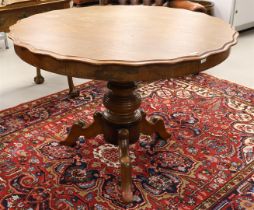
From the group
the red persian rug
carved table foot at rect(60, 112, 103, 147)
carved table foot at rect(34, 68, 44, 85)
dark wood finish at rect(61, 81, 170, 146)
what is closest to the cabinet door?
the red persian rug

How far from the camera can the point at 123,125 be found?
184 cm

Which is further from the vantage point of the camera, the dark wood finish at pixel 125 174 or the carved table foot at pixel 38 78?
the carved table foot at pixel 38 78

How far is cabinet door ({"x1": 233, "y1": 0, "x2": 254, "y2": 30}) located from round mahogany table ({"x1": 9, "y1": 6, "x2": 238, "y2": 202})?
2395 mm

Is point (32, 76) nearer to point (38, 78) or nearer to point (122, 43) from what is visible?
point (38, 78)

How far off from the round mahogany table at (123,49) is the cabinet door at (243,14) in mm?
2395

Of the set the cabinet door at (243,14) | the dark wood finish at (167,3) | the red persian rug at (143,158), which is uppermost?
the dark wood finish at (167,3)

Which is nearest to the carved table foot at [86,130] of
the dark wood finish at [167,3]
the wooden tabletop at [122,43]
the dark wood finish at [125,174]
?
the dark wood finish at [125,174]

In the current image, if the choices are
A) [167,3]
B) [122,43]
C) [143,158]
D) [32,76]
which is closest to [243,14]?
[167,3]

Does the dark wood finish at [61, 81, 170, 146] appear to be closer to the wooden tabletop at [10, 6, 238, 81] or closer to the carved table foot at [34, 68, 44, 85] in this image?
the wooden tabletop at [10, 6, 238, 81]

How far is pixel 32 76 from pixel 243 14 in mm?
2747

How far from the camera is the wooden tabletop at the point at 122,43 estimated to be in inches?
49.2

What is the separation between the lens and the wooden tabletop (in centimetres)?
125

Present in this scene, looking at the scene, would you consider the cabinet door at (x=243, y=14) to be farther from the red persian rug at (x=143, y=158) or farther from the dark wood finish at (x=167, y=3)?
the red persian rug at (x=143, y=158)

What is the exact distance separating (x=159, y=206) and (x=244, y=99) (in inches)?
57.2
